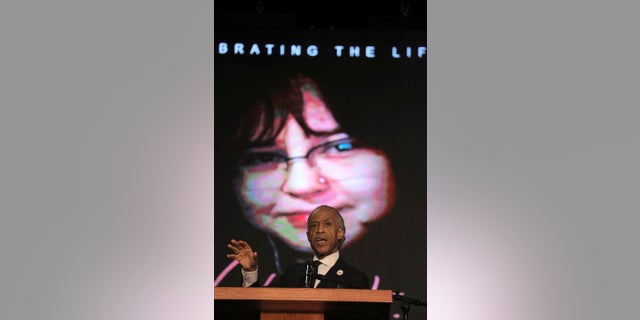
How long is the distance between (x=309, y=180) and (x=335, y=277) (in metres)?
1.46

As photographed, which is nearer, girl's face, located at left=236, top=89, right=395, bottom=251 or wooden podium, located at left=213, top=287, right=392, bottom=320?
wooden podium, located at left=213, top=287, right=392, bottom=320

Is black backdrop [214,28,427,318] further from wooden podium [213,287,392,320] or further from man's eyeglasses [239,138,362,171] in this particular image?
wooden podium [213,287,392,320]

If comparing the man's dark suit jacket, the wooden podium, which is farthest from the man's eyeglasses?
the wooden podium

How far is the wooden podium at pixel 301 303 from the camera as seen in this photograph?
Result: 2285 mm

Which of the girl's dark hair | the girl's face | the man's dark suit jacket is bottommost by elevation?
the man's dark suit jacket

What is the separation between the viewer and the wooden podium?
2285 mm

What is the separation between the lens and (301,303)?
92.9 inches

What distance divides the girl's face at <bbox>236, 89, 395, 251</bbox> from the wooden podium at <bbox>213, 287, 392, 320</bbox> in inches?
102

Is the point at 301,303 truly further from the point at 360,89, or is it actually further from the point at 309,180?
the point at 360,89
